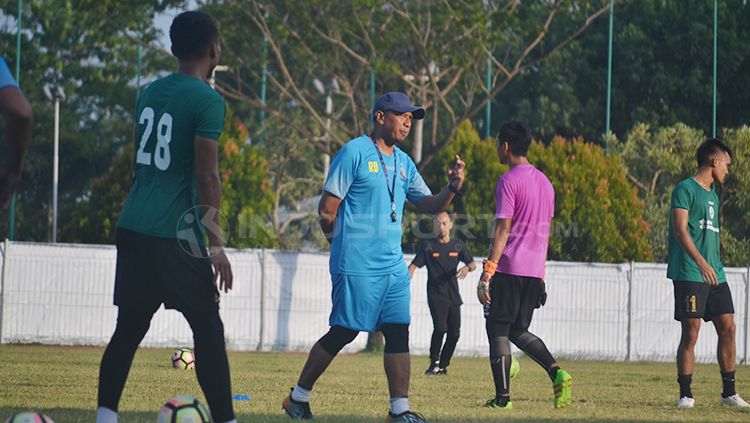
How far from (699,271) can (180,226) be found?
5502 millimetres

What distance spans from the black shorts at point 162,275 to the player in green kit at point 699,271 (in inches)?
207

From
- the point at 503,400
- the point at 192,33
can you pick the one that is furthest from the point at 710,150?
the point at 192,33

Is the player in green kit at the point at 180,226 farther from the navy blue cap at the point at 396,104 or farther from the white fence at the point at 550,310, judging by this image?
the white fence at the point at 550,310

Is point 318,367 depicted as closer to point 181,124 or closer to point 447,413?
point 447,413

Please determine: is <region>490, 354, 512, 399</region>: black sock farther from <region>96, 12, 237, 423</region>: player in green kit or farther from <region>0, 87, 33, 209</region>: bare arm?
<region>0, 87, 33, 209</region>: bare arm

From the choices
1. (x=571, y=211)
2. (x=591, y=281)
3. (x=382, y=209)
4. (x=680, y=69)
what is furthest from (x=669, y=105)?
(x=382, y=209)

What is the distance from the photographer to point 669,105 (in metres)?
40.9

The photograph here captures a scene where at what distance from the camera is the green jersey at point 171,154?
19.6 feet

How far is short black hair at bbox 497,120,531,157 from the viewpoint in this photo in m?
9.55

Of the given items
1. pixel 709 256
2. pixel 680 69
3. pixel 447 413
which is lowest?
pixel 447 413

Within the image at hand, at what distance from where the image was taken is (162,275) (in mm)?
5984

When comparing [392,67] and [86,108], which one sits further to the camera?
[86,108]

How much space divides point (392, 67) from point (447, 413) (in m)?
17.0

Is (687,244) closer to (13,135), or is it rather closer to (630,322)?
(13,135)
